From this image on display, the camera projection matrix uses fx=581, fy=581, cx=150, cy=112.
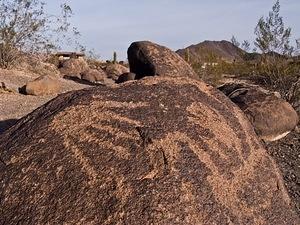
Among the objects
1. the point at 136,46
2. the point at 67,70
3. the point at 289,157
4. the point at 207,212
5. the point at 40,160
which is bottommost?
the point at 67,70

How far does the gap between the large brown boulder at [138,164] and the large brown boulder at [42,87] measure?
407 inches

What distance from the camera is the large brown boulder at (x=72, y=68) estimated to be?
24594 millimetres

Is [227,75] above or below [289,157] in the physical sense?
below

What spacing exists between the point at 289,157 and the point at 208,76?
10.9 metres

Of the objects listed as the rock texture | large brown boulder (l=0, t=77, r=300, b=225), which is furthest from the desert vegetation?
large brown boulder (l=0, t=77, r=300, b=225)

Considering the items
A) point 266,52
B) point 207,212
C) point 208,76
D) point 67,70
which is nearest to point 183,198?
Answer: point 207,212

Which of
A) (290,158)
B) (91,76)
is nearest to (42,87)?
(290,158)

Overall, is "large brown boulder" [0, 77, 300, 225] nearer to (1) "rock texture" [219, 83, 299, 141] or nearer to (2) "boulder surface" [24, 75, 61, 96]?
(1) "rock texture" [219, 83, 299, 141]

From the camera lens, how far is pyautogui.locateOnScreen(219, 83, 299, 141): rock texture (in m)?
10.6

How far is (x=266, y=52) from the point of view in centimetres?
1684

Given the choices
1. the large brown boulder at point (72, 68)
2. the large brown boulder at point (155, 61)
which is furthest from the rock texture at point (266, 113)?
the large brown boulder at point (72, 68)

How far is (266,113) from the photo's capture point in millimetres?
10797

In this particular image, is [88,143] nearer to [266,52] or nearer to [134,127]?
[134,127]

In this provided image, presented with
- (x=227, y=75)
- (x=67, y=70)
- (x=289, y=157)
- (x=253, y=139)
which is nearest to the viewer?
(x=253, y=139)
